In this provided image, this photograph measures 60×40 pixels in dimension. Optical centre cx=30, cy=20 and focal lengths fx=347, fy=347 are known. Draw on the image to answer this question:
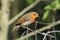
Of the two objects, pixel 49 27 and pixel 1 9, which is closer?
pixel 49 27

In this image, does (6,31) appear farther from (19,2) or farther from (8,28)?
(19,2)

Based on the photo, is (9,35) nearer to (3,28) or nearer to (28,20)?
(3,28)

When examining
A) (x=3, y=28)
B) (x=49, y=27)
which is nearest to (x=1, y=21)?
(x=3, y=28)

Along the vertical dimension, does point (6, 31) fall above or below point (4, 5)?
below

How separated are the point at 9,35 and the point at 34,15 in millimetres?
2112

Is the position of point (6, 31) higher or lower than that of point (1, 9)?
lower

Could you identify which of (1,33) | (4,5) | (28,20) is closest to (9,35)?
(1,33)

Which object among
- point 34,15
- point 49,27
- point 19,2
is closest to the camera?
point 34,15

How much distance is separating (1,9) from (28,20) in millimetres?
2130

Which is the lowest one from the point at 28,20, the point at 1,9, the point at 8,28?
the point at 28,20

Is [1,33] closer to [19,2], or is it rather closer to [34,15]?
[19,2]

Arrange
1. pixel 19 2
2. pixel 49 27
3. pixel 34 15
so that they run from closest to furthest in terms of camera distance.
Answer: pixel 34 15 < pixel 49 27 < pixel 19 2

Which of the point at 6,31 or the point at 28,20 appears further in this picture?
the point at 6,31

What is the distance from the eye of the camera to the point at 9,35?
21.8 ft
